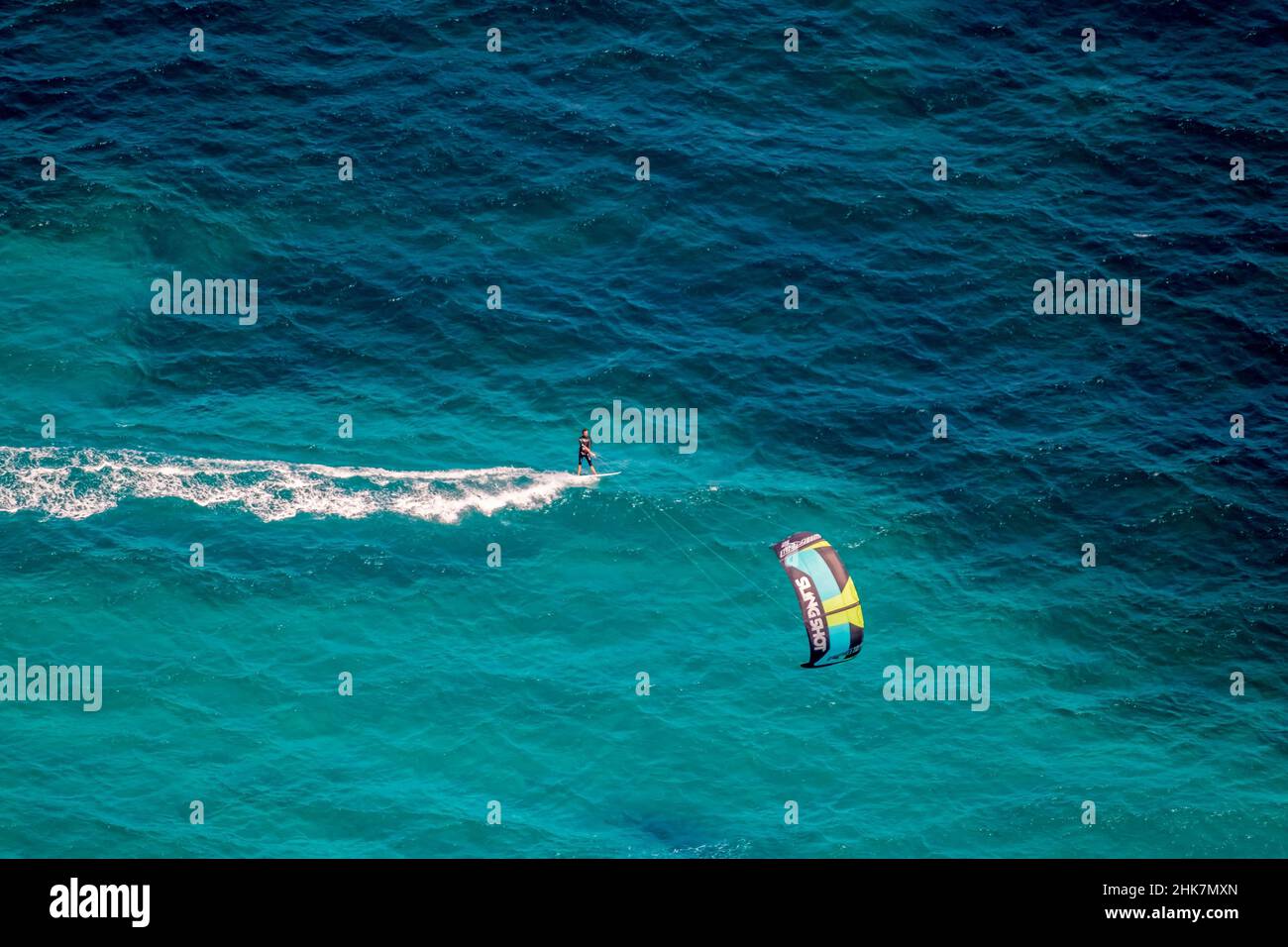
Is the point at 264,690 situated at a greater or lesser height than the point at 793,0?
lesser

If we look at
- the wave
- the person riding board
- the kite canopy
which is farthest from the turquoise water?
the kite canopy

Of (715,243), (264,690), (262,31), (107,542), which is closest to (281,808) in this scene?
(264,690)

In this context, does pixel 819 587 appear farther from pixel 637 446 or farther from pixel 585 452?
pixel 637 446

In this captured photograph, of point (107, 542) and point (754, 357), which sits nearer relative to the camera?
point (107, 542)

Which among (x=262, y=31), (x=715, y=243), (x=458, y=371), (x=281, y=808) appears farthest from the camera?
(x=262, y=31)

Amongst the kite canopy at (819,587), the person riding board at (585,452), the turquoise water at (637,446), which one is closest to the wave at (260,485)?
the turquoise water at (637,446)

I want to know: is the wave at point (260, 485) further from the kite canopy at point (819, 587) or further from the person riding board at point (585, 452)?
the kite canopy at point (819, 587)

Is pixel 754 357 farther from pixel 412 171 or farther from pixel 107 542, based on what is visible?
pixel 107 542

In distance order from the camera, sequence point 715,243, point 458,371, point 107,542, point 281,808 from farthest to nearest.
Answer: point 715,243
point 458,371
point 107,542
point 281,808
